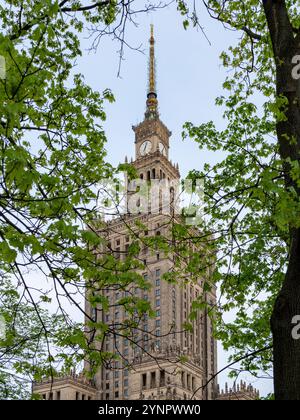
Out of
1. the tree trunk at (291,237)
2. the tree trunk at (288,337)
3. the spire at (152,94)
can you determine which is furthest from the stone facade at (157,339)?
the tree trunk at (288,337)

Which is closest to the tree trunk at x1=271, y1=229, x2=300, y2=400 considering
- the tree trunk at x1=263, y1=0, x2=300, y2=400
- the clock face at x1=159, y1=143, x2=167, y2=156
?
the tree trunk at x1=263, y1=0, x2=300, y2=400

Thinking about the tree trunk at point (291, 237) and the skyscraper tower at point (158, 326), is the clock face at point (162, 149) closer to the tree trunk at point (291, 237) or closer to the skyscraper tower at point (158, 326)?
the skyscraper tower at point (158, 326)

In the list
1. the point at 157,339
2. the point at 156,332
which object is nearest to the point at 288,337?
the point at 157,339

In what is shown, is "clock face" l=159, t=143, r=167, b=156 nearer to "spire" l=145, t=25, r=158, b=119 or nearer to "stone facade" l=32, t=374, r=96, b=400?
"spire" l=145, t=25, r=158, b=119

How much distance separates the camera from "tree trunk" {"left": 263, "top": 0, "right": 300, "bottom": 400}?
8438mm

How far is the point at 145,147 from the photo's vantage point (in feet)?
382

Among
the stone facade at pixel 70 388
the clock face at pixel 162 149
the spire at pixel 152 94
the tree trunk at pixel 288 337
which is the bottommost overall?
the tree trunk at pixel 288 337

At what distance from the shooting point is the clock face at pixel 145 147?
379 ft

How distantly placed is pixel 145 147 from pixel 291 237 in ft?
354

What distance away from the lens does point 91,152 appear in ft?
43.0

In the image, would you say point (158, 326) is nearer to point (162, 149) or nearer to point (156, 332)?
point (156, 332)

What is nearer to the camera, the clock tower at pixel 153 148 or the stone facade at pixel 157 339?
the stone facade at pixel 157 339

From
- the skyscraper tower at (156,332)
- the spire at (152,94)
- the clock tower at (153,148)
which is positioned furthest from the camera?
the spire at (152,94)

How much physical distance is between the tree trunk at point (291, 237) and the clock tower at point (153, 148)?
98.5m
